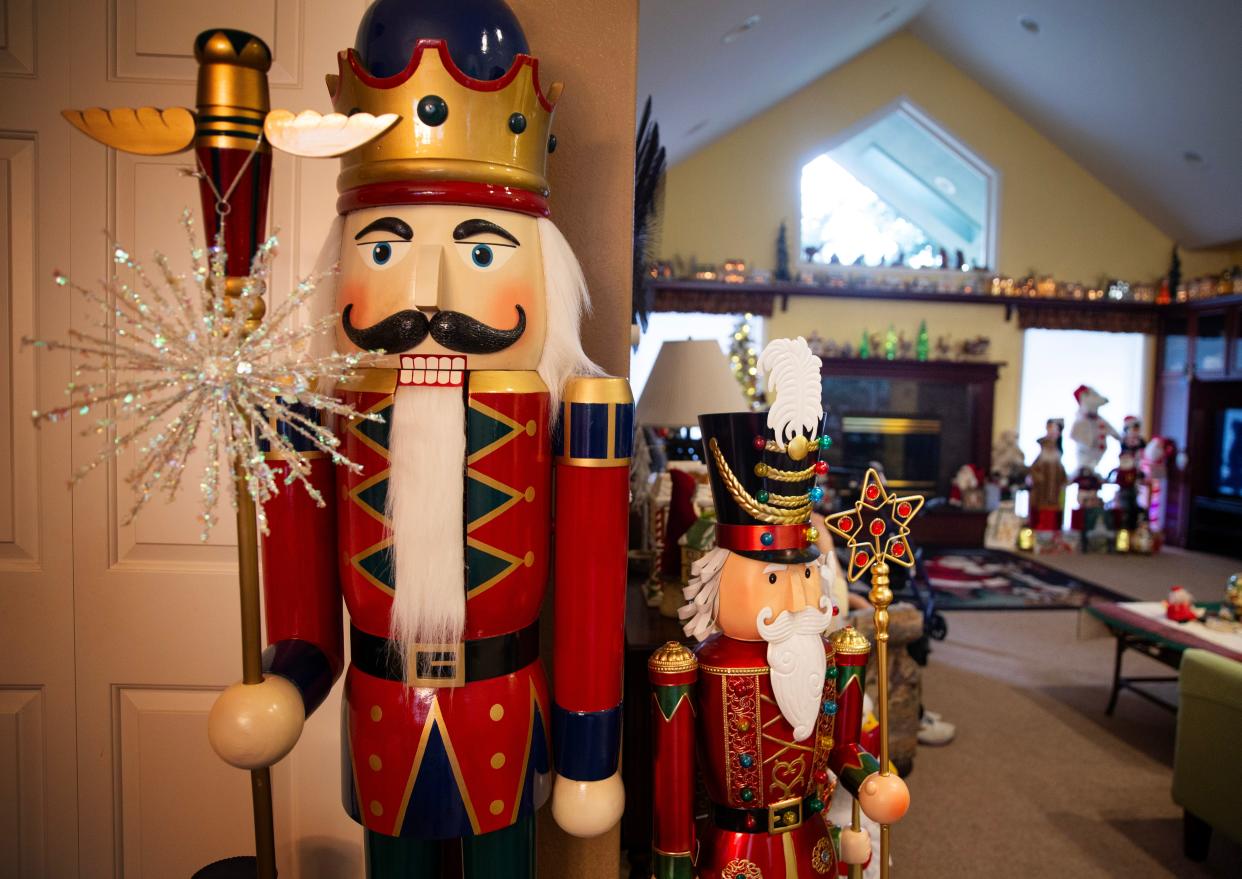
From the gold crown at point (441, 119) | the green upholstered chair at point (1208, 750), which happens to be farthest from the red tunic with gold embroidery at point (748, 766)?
the green upholstered chair at point (1208, 750)

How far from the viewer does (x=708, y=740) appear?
3.57ft

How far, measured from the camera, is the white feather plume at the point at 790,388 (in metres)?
1.03

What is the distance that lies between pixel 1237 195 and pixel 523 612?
7.89 m

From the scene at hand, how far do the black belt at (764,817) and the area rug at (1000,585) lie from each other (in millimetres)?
3595

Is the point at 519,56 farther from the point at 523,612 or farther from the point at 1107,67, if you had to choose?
the point at 1107,67

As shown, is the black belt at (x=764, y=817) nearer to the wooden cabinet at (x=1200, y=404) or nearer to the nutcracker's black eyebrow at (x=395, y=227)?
the nutcracker's black eyebrow at (x=395, y=227)

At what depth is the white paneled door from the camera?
1.32m

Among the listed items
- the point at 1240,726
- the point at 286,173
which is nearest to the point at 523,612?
the point at 286,173

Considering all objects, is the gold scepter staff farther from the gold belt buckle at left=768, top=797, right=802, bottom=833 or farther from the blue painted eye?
the blue painted eye

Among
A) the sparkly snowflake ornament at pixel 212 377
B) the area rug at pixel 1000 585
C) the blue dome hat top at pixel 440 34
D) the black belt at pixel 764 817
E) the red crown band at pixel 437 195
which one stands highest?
the blue dome hat top at pixel 440 34

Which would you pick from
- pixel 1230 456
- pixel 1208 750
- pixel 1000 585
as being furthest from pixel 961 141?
pixel 1208 750

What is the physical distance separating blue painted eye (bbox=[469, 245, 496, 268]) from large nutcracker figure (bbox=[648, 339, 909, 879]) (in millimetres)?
363

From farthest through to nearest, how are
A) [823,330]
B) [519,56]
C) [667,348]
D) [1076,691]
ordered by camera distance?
[823,330], [1076,691], [667,348], [519,56]

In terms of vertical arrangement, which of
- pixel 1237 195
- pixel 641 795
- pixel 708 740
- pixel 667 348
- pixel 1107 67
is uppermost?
pixel 1107 67
